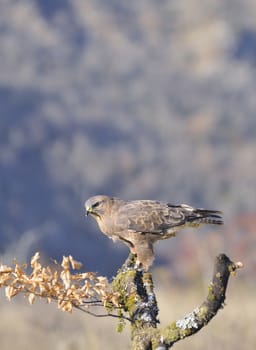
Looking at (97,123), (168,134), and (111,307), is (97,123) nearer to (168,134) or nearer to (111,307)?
(168,134)

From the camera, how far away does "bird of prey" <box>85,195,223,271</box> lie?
5.89 m

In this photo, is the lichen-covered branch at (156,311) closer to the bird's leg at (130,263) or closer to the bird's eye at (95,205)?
the bird's leg at (130,263)

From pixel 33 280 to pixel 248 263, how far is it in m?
11.9

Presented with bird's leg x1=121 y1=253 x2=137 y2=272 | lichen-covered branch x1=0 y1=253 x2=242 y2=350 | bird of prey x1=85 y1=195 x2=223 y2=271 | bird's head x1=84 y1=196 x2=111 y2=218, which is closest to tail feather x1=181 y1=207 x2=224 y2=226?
bird of prey x1=85 y1=195 x2=223 y2=271

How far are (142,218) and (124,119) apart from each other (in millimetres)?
31311

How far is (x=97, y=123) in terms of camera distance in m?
36.3

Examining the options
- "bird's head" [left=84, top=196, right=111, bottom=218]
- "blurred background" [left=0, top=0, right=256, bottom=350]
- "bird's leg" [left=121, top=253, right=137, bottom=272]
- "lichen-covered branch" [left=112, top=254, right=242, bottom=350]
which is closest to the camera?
"lichen-covered branch" [left=112, top=254, right=242, bottom=350]

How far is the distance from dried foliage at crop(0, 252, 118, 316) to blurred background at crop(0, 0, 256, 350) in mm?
11889

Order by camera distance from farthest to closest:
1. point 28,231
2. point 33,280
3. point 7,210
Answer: point 7,210, point 28,231, point 33,280

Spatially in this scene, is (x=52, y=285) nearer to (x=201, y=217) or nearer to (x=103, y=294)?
(x=103, y=294)

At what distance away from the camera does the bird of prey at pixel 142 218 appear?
5.89 m

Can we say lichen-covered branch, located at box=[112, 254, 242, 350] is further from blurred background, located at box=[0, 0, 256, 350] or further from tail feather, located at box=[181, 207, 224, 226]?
blurred background, located at box=[0, 0, 256, 350]

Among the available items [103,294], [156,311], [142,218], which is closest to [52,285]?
[103,294]

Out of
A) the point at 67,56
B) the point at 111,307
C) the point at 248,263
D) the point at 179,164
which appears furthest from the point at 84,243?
the point at 111,307
